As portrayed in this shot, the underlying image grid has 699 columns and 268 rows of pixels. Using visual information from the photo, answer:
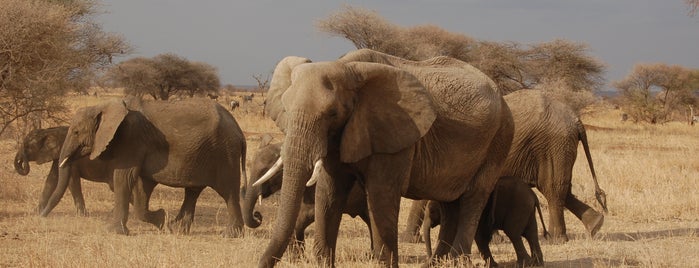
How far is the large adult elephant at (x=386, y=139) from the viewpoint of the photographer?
558 cm

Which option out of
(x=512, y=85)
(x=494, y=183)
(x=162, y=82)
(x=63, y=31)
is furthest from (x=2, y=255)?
(x=162, y=82)

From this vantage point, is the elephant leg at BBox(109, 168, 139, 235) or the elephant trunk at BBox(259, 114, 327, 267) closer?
the elephant trunk at BBox(259, 114, 327, 267)

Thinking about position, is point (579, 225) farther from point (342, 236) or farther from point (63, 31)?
point (63, 31)

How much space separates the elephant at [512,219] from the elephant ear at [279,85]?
6.99 feet

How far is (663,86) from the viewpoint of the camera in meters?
48.7

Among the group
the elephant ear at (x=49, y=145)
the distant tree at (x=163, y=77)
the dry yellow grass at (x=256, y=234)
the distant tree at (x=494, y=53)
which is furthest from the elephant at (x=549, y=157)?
the distant tree at (x=163, y=77)

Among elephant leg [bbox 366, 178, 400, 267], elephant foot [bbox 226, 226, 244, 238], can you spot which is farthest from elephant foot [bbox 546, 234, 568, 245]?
elephant leg [bbox 366, 178, 400, 267]

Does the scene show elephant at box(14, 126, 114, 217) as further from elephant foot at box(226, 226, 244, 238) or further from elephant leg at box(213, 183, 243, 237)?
elephant foot at box(226, 226, 244, 238)

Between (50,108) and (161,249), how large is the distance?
6905 millimetres

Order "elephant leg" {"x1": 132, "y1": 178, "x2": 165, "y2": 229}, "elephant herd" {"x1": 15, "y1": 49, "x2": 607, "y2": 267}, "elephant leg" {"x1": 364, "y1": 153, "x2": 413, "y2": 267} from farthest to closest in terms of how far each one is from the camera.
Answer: "elephant leg" {"x1": 132, "y1": 178, "x2": 165, "y2": 229}, "elephant leg" {"x1": 364, "y1": 153, "x2": 413, "y2": 267}, "elephant herd" {"x1": 15, "y1": 49, "x2": 607, "y2": 267}

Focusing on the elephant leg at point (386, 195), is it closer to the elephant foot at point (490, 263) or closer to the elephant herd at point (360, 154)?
the elephant herd at point (360, 154)

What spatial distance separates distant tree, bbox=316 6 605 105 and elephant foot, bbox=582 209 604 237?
20.6 metres

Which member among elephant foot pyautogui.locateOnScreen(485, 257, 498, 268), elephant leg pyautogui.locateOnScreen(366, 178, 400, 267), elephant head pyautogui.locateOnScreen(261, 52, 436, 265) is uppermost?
elephant head pyautogui.locateOnScreen(261, 52, 436, 265)

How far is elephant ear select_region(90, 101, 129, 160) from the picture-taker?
31.0 ft
